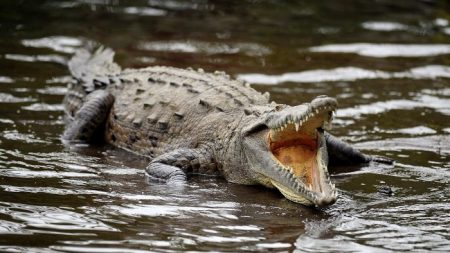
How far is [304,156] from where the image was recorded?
21.6 feet

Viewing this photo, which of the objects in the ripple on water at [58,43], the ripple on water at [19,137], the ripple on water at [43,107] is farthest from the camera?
the ripple on water at [58,43]

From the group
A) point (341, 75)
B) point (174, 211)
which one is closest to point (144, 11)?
point (341, 75)

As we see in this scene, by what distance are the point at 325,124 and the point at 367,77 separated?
520cm

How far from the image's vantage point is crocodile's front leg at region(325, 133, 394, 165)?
786cm

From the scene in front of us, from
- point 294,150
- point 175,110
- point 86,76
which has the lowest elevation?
point 294,150

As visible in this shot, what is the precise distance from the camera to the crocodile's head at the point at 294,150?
6094 mm

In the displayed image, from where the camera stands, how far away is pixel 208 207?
614cm

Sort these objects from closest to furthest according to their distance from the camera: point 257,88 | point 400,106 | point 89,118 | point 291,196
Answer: point 291,196, point 89,118, point 400,106, point 257,88

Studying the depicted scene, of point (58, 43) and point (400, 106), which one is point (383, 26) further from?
point (58, 43)

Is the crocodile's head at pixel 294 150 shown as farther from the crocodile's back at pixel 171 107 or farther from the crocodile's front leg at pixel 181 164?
the crocodile's back at pixel 171 107

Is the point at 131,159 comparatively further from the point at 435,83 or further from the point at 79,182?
the point at 435,83

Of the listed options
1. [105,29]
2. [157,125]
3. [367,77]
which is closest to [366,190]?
[157,125]

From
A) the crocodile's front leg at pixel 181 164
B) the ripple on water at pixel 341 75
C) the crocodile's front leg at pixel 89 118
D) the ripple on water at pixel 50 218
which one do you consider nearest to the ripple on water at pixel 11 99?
the crocodile's front leg at pixel 89 118

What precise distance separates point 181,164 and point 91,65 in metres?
3.39
